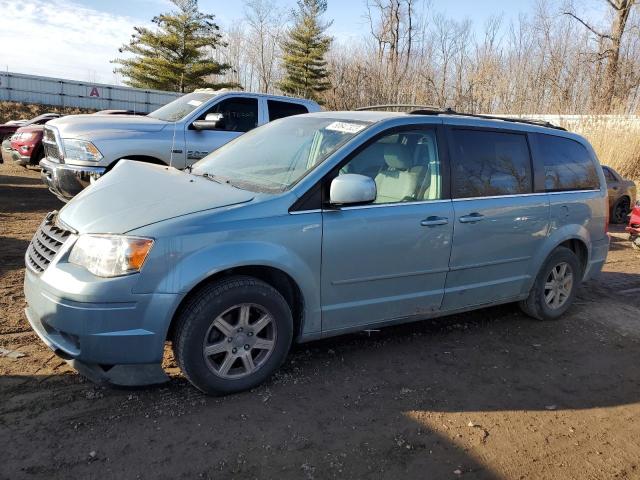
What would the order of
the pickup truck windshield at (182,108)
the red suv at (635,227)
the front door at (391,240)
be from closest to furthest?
the front door at (391,240), the pickup truck windshield at (182,108), the red suv at (635,227)

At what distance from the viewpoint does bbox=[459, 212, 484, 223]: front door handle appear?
4.29 m

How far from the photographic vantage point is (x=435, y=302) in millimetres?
4328

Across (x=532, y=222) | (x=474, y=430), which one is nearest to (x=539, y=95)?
(x=532, y=222)

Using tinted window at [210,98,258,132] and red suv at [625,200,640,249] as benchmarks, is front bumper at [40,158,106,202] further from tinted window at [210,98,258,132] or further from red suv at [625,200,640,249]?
red suv at [625,200,640,249]

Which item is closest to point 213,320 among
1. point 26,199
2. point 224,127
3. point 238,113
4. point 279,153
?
point 279,153

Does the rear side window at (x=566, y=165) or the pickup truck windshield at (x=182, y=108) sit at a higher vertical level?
the pickup truck windshield at (x=182, y=108)

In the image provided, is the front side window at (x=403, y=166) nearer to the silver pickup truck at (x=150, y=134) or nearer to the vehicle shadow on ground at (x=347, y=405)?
the vehicle shadow on ground at (x=347, y=405)

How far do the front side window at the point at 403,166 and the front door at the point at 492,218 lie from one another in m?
0.19

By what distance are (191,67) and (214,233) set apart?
41.1 meters

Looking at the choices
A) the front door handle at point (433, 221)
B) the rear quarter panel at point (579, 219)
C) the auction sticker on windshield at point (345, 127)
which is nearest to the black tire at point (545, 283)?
the rear quarter panel at point (579, 219)

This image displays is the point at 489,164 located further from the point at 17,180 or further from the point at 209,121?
the point at 17,180

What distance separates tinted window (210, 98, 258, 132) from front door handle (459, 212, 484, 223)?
205 inches

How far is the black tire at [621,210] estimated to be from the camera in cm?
1264

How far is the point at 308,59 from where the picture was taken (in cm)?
4297
